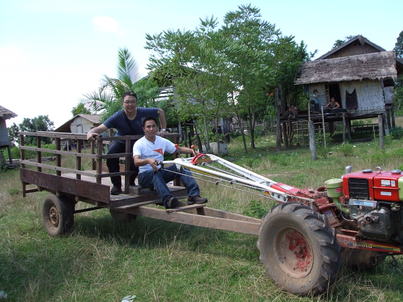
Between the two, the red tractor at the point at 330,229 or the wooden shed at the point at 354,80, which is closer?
the red tractor at the point at 330,229

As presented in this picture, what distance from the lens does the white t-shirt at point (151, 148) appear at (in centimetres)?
540

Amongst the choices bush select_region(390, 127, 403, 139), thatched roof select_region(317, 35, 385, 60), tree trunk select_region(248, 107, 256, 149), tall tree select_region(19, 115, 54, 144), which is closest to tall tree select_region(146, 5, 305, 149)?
tree trunk select_region(248, 107, 256, 149)

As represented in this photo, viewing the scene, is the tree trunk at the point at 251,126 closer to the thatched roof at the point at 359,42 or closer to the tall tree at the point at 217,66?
the tall tree at the point at 217,66

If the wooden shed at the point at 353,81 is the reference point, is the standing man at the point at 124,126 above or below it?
below

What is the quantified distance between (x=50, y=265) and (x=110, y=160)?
5.26ft

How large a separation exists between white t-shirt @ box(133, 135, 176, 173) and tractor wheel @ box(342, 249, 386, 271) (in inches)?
101

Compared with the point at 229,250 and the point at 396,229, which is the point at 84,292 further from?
the point at 396,229

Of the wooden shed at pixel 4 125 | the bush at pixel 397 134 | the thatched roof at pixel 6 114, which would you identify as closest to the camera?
the bush at pixel 397 134

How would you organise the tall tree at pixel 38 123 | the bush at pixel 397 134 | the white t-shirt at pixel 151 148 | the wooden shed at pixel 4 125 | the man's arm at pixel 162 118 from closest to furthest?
the white t-shirt at pixel 151 148 → the man's arm at pixel 162 118 → the bush at pixel 397 134 → the wooden shed at pixel 4 125 → the tall tree at pixel 38 123

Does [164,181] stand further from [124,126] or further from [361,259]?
[361,259]

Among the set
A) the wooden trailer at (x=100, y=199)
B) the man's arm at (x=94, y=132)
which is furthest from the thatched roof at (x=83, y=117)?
the man's arm at (x=94, y=132)

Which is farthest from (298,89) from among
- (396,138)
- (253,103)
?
(396,138)

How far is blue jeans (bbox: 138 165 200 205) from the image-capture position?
5246 mm

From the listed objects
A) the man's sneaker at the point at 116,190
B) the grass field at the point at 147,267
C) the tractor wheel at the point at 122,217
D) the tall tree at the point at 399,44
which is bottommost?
the grass field at the point at 147,267
